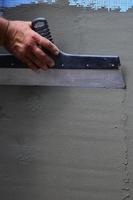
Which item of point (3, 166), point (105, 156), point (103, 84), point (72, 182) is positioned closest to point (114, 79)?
point (103, 84)

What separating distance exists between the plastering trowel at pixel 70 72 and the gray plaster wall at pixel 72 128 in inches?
1.0

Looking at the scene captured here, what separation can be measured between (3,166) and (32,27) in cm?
48

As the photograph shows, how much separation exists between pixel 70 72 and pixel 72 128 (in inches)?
7.5

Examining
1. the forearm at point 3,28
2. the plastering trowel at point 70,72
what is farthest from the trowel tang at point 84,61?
the forearm at point 3,28

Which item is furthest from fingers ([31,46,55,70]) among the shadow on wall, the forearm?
the shadow on wall

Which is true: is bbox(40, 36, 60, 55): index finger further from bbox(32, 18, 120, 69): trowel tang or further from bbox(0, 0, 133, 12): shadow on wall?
bbox(0, 0, 133, 12): shadow on wall

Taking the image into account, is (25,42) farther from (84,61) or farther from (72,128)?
(72,128)

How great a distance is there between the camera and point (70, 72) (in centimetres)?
124

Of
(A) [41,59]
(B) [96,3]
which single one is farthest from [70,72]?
(B) [96,3]

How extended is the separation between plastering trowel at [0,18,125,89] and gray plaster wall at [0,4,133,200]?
0.03m

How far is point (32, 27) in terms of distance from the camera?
1151mm

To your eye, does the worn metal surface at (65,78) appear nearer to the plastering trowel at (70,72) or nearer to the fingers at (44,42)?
the plastering trowel at (70,72)

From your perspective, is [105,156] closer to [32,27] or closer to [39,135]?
[39,135]

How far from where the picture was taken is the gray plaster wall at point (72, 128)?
1.20 m
